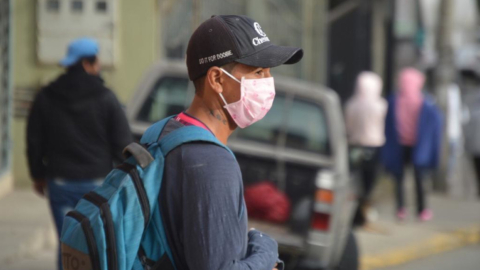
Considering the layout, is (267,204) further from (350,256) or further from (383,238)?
(383,238)

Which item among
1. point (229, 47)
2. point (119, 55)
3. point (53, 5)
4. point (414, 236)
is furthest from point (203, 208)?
point (53, 5)

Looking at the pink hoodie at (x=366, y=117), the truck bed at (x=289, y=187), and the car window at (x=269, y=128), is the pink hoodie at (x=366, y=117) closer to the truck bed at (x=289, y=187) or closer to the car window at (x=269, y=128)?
the car window at (x=269, y=128)

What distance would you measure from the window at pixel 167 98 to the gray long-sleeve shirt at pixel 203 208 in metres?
5.08

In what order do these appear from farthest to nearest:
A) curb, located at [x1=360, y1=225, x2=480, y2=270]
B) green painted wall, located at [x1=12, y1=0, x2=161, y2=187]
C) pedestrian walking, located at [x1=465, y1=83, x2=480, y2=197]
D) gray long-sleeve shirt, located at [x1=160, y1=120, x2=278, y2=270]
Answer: pedestrian walking, located at [x1=465, y1=83, x2=480, y2=197], green painted wall, located at [x1=12, y1=0, x2=161, y2=187], curb, located at [x1=360, y1=225, x2=480, y2=270], gray long-sleeve shirt, located at [x1=160, y1=120, x2=278, y2=270]

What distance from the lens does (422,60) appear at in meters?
19.9

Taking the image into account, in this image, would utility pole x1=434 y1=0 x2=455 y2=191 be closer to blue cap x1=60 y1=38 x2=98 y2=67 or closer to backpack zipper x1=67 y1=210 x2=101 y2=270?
blue cap x1=60 y1=38 x2=98 y2=67

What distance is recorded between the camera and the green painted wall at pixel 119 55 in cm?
1118

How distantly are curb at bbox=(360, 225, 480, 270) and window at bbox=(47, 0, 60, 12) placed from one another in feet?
15.6

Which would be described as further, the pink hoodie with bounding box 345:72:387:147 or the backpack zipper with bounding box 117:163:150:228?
the pink hoodie with bounding box 345:72:387:147

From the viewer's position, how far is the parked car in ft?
22.4

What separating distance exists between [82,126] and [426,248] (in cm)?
510

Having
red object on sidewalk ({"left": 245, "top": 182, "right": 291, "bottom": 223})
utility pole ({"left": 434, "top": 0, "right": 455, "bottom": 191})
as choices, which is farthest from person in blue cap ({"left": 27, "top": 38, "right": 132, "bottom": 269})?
utility pole ({"left": 434, "top": 0, "right": 455, "bottom": 191})

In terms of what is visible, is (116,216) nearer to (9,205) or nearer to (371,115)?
(9,205)

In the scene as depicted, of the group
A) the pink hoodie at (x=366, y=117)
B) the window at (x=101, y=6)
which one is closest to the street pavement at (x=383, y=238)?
the pink hoodie at (x=366, y=117)
